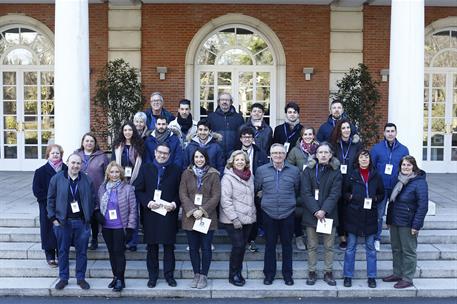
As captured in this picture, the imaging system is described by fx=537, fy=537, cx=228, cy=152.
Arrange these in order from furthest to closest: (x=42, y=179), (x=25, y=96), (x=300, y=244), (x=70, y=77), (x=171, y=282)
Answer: (x=25, y=96) → (x=70, y=77) → (x=300, y=244) → (x=42, y=179) → (x=171, y=282)

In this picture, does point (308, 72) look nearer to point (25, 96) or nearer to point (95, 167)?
point (25, 96)

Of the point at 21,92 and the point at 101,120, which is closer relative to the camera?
the point at 101,120

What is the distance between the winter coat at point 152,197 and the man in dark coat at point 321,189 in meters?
1.55

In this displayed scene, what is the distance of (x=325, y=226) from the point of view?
623cm

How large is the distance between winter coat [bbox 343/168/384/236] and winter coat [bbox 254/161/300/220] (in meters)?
0.65

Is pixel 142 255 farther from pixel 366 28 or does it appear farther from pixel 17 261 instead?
pixel 366 28

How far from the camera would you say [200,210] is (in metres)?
6.13


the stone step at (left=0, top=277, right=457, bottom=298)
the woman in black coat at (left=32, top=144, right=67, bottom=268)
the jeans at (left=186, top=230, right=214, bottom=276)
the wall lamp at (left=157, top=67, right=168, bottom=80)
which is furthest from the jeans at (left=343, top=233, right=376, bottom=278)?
the wall lamp at (left=157, top=67, right=168, bottom=80)

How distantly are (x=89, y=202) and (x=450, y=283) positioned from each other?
14.7 feet

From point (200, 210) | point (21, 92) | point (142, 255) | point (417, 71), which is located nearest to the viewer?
point (200, 210)

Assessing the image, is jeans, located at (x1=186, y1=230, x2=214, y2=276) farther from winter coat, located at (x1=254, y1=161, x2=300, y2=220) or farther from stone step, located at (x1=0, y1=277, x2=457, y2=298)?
winter coat, located at (x1=254, y1=161, x2=300, y2=220)

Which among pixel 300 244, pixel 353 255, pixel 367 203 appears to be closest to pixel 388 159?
pixel 367 203

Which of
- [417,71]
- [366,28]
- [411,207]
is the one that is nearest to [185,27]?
[366,28]

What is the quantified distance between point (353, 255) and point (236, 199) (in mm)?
1544
